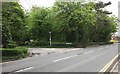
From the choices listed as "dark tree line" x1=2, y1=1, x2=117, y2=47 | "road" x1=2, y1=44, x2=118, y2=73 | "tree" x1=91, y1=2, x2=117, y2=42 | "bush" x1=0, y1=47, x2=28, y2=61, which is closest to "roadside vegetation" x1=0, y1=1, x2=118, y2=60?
"dark tree line" x1=2, y1=1, x2=117, y2=47

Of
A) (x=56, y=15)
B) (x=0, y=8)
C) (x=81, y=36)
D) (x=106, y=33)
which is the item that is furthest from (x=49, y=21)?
(x=0, y=8)

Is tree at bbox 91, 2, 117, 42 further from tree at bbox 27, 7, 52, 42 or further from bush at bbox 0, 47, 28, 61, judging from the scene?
bush at bbox 0, 47, 28, 61

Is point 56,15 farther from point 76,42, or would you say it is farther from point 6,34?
point 6,34

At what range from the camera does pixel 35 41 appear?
72.2m

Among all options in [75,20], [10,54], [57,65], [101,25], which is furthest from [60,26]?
[57,65]

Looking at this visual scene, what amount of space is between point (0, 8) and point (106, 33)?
77650mm

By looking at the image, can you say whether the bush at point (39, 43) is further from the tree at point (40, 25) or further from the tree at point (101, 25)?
the tree at point (101, 25)

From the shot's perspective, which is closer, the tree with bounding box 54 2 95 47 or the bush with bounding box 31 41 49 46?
the tree with bounding box 54 2 95 47

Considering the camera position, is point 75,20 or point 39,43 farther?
point 39,43

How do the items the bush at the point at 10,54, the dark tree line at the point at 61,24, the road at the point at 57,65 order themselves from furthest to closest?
1. the dark tree line at the point at 61,24
2. the bush at the point at 10,54
3. the road at the point at 57,65

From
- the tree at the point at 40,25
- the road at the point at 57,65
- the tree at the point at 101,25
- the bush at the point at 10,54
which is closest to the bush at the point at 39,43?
the tree at the point at 40,25

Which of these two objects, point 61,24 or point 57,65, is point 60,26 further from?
point 57,65

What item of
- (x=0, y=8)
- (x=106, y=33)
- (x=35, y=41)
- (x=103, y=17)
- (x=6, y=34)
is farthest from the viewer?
(x=106, y=33)

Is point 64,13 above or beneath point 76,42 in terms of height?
above
